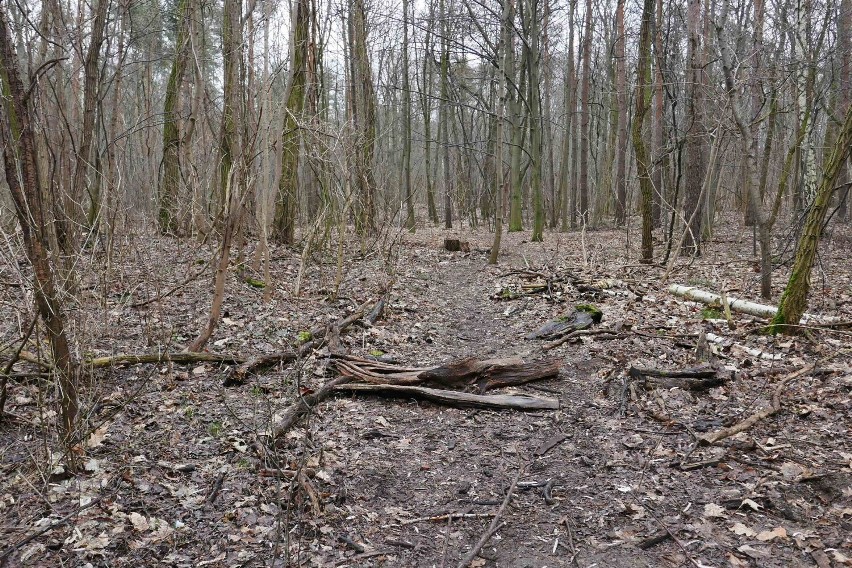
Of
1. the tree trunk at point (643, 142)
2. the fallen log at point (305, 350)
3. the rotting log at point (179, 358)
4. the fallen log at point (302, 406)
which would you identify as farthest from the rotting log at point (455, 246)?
the fallen log at point (302, 406)

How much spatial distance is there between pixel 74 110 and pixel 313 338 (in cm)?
1302

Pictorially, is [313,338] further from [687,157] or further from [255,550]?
[687,157]

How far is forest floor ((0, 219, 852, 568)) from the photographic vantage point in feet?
10.4

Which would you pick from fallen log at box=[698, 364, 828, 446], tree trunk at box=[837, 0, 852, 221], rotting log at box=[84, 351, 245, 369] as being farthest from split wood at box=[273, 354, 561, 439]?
tree trunk at box=[837, 0, 852, 221]

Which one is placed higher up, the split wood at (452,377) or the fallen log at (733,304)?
the fallen log at (733,304)

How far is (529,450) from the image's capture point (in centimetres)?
443

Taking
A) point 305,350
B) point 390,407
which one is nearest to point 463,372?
point 390,407

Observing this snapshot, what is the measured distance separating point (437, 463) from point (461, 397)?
1.09m

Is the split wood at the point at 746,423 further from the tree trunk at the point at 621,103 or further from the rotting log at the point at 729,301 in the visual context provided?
the tree trunk at the point at 621,103

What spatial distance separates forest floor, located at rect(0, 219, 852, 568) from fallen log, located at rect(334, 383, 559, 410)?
0.08m

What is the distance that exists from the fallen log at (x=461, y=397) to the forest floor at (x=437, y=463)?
82 mm

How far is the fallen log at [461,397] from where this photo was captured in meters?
5.24

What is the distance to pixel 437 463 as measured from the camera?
14.1 ft

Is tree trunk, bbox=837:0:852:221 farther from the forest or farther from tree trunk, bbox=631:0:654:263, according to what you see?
the forest
